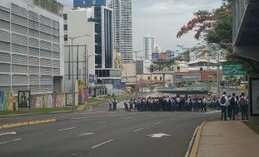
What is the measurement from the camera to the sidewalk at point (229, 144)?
1892 cm

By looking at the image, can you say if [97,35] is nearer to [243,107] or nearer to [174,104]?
[174,104]

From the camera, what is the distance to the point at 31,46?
8456 cm

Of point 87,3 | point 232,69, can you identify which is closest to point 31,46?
point 232,69

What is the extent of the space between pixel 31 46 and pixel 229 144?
64.9 metres

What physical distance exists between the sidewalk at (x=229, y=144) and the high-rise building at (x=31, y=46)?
49.3m

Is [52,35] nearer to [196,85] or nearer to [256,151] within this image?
[196,85]

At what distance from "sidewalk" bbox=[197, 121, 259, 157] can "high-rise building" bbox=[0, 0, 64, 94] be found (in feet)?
162

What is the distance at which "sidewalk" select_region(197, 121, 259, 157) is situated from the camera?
62.1 ft

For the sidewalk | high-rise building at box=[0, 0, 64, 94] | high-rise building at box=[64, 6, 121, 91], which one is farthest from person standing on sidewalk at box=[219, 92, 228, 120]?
high-rise building at box=[64, 6, 121, 91]

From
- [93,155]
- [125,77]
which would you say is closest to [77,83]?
[125,77]

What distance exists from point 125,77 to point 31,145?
521 ft

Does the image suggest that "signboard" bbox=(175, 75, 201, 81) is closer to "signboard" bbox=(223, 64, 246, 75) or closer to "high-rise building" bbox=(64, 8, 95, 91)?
"high-rise building" bbox=(64, 8, 95, 91)

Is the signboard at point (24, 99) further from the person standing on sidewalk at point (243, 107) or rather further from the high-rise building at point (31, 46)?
the person standing on sidewalk at point (243, 107)

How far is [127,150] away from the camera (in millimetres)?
20953
